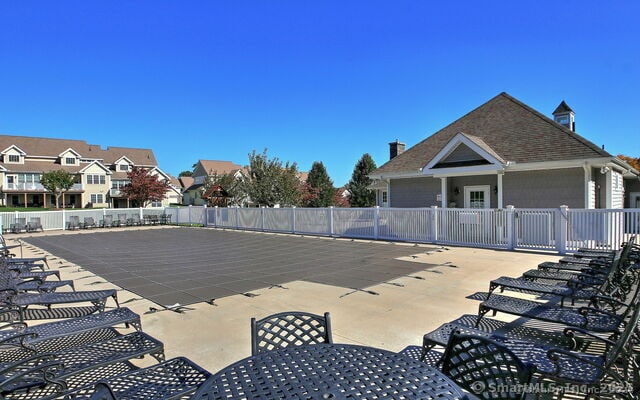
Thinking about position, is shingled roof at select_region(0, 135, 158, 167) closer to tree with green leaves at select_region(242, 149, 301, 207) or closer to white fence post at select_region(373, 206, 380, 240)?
tree with green leaves at select_region(242, 149, 301, 207)

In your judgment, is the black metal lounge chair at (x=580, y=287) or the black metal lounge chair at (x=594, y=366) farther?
the black metal lounge chair at (x=580, y=287)

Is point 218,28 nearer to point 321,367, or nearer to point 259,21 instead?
point 259,21

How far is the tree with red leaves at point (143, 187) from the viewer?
37594 mm

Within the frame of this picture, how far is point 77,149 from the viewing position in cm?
5062

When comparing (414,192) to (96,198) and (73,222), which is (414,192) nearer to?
(73,222)

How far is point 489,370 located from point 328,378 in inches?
33.6

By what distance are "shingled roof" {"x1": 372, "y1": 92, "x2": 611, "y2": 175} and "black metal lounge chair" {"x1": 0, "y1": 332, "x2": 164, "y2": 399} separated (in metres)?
14.9

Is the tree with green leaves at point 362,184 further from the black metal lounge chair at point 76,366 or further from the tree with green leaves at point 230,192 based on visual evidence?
the black metal lounge chair at point 76,366

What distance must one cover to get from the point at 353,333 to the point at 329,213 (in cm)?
1277

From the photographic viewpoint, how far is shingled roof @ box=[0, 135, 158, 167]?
155 feet

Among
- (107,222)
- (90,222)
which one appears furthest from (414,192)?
(90,222)

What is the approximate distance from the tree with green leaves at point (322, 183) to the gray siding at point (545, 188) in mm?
26835

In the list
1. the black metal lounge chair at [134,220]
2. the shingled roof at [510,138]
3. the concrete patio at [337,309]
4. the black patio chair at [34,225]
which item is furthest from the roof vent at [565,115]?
the black patio chair at [34,225]

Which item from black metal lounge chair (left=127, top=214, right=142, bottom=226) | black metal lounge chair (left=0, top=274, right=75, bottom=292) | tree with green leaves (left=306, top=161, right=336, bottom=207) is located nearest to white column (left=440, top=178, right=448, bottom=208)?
black metal lounge chair (left=0, top=274, right=75, bottom=292)
